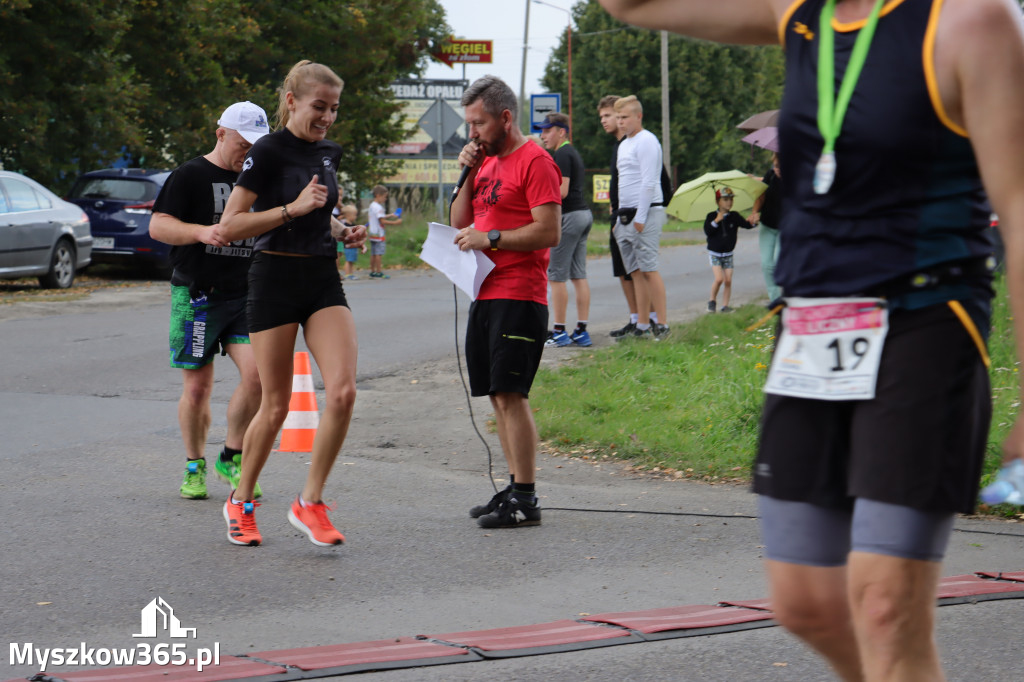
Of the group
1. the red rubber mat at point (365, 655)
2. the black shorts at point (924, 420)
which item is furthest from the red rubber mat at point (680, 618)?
the black shorts at point (924, 420)

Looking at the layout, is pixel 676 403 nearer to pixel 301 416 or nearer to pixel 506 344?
pixel 301 416

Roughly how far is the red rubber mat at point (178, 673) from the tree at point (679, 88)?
55485 millimetres

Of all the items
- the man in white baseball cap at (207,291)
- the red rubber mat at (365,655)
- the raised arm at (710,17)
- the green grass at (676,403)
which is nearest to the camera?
the raised arm at (710,17)

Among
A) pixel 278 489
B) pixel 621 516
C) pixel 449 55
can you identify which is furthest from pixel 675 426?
pixel 449 55

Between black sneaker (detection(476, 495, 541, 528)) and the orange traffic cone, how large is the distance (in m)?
2.11

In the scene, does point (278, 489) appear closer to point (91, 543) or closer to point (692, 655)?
point (91, 543)

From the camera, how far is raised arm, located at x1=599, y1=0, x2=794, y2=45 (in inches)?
109

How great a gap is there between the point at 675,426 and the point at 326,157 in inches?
129

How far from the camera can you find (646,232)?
1159cm

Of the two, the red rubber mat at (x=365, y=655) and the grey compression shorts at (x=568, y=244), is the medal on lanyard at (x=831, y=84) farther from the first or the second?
the grey compression shorts at (x=568, y=244)

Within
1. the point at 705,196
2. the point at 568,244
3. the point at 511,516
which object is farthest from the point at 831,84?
the point at 705,196

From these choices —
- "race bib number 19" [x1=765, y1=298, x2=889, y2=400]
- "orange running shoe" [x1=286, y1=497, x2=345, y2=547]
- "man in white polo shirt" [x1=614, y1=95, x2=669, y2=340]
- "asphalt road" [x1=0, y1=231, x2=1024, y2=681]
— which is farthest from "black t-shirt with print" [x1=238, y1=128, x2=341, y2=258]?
"man in white polo shirt" [x1=614, y1=95, x2=669, y2=340]

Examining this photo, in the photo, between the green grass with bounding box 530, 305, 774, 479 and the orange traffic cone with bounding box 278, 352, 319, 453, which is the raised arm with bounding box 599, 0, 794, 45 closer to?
the green grass with bounding box 530, 305, 774, 479

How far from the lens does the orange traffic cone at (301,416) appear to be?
301 inches
